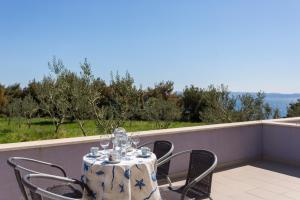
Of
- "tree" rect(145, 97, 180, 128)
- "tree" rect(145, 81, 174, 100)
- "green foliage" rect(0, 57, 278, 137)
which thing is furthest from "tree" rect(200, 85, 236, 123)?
"tree" rect(145, 81, 174, 100)

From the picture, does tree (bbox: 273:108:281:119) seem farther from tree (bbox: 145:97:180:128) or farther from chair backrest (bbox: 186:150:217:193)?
chair backrest (bbox: 186:150:217:193)

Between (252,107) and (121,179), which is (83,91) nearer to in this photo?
(121,179)

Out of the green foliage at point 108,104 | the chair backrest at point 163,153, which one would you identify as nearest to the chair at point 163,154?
the chair backrest at point 163,153

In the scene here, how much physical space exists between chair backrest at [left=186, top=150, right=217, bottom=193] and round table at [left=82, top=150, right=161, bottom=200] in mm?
504

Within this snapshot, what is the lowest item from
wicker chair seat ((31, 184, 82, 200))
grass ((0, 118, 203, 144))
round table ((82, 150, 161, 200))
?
grass ((0, 118, 203, 144))

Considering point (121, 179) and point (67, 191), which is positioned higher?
point (121, 179)

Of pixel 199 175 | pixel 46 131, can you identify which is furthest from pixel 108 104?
pixel 199 175

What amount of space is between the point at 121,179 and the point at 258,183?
323 centimetres

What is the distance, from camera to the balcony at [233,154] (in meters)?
4.33

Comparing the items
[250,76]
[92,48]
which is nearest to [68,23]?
[92,48]

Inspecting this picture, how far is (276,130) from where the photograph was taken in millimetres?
6992

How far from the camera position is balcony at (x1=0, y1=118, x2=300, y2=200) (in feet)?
14.2

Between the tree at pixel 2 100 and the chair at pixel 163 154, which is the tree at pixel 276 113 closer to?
the chair at pixel 163 154

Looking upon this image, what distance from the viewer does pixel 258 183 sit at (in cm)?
560
